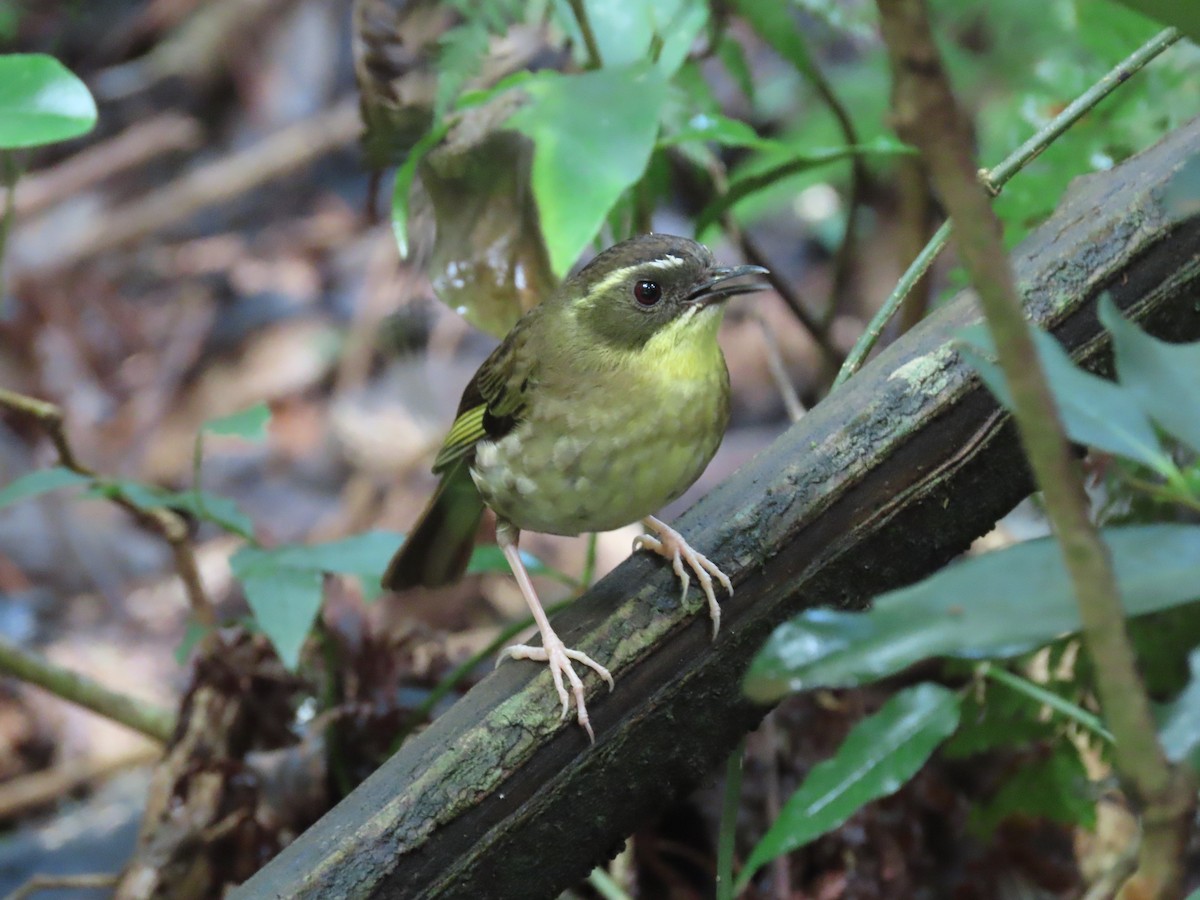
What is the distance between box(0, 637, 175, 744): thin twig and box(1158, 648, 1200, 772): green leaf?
307 cm

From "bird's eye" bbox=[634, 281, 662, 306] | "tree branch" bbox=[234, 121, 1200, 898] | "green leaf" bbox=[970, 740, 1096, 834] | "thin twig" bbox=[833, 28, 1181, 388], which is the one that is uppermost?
"bird's eye" bbox=[634, 281, 662, 306]

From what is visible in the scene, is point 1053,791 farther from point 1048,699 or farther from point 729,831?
point 729,831

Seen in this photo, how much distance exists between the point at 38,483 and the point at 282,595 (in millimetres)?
769

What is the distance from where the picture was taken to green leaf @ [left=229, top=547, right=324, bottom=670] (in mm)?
2766

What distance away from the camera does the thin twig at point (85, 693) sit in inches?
141

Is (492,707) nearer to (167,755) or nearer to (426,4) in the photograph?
(167,755)

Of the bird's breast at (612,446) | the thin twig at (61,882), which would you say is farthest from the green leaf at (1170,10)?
the thin twig at (61,882)

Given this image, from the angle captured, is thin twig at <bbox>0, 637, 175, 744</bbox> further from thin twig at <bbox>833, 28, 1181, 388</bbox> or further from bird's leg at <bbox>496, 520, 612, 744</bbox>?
thin twig at <bbox>833, 28, 1181, 388</bbox>

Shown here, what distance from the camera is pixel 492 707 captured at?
2270 mm

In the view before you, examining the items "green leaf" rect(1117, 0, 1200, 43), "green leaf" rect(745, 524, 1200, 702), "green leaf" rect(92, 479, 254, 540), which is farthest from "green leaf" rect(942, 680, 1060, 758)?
"green leaf" rect(1117, 0, 1200, 43)

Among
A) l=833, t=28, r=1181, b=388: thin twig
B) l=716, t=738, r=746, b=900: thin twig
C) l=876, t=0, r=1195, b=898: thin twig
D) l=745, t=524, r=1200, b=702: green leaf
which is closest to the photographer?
l=876, t=0, r=1195, b=898: thin twig

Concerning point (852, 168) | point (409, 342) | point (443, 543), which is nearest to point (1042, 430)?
point (443, 543)

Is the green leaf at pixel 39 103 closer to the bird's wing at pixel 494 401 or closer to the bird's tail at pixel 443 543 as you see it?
the bird's wing at pixel 494 401

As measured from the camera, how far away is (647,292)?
2.86 metres
